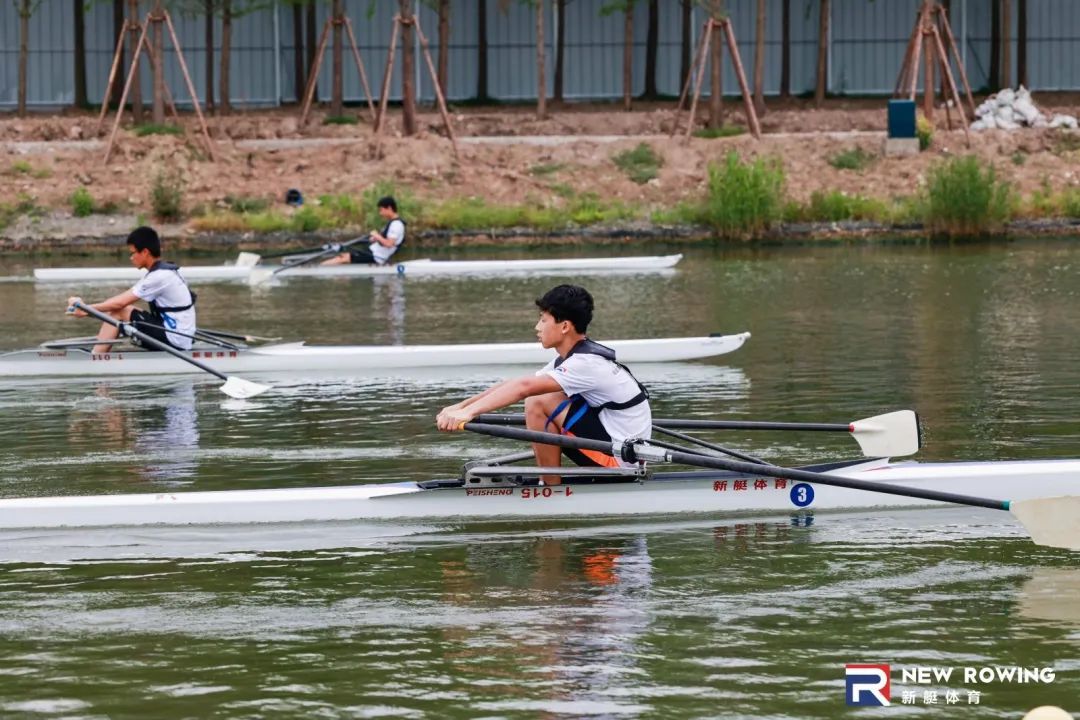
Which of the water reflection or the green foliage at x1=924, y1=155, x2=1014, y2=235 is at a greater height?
the green foliage at x1=924, y1=155, x2=1014, y2=235

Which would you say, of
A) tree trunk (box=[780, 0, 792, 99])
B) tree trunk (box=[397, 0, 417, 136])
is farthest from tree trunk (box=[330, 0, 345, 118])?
tree trunk (box=[780, 0, 792, 99])

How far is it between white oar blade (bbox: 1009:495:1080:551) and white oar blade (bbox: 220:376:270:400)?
9057mm

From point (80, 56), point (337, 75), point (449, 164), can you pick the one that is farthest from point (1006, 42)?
point (80, 56)

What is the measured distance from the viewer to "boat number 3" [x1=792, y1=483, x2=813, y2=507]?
1116cm

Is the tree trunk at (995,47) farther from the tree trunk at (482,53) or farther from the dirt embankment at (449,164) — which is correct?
the tree trunk at (482,53)

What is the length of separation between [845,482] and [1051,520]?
4.02 feet

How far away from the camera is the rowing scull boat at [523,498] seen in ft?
36.0

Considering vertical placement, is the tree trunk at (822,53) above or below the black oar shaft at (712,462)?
above

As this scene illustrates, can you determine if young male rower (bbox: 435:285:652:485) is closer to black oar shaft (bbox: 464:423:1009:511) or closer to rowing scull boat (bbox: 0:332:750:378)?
black oar shaft (bbox: 464:423:1009:511)

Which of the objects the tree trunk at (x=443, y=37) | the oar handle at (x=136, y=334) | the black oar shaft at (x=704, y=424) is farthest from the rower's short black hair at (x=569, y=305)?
the tree trunk at (x=443, y=37)

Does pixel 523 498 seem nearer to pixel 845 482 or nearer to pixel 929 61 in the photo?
pixel 845 482

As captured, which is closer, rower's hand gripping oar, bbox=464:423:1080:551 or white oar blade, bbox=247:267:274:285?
rower's hand gripping oar, bbox=464:423:1080:551

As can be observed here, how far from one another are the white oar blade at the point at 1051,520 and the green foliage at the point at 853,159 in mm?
28910

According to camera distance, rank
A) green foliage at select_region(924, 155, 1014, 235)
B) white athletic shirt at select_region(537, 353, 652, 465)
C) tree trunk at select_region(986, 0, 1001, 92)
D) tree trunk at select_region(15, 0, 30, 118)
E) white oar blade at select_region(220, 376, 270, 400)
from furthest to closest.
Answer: tree trunk at select_region(986, 0, 1001, 92), tree trunk at select_region(15, 0, 30, 118), green foliage at select_region(924, 155, 1014, 235), white oar blade at select_region(220, 376, 270, 400), white athletic shirt at select_region(537, 353, 652, 465)
